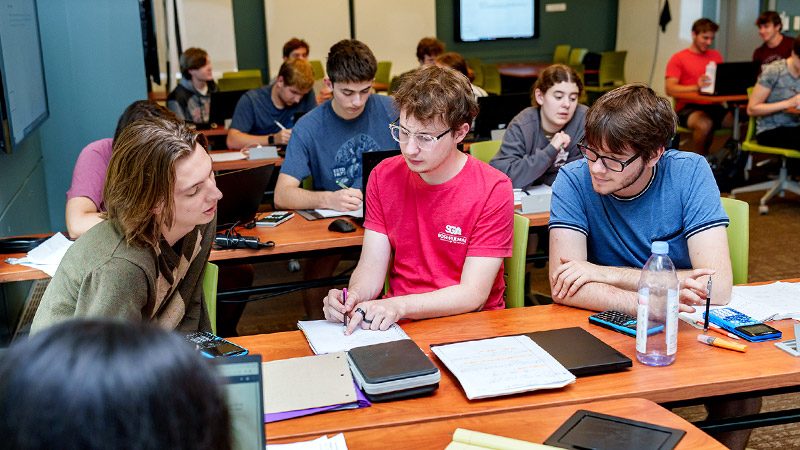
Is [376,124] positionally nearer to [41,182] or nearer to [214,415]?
[41,182]

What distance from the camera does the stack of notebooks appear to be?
1.46 metres

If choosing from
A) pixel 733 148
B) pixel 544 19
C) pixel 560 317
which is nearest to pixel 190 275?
pixel 560 317

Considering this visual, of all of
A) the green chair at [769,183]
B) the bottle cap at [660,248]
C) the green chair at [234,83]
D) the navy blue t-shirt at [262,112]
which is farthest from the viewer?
the green chair at [234,83]

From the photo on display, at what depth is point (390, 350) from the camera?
5.24 feet

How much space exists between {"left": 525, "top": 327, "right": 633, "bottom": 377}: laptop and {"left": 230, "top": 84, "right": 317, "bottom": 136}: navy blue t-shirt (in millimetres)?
3599

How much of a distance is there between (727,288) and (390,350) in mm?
967

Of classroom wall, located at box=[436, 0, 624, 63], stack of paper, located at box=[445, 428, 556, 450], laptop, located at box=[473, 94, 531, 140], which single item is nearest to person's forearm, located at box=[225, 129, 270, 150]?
laptop, located at box=[473, 94, 531, 140]


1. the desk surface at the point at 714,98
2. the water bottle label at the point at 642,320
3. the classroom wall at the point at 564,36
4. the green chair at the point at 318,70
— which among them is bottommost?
the water bottle label at the point at 642,320

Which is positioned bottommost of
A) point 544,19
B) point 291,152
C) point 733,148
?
point 733,148

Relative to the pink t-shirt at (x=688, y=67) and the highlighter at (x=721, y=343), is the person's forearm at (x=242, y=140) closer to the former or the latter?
the highlighter at (x=721, y=343)

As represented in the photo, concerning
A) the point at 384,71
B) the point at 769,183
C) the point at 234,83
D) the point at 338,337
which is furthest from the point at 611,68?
the point at 338,337

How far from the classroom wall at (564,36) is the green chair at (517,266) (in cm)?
997

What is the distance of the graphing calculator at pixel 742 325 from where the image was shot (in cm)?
170

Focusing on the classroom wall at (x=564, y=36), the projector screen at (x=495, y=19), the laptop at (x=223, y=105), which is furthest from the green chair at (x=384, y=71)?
the laptop at (x=223, y=105)
